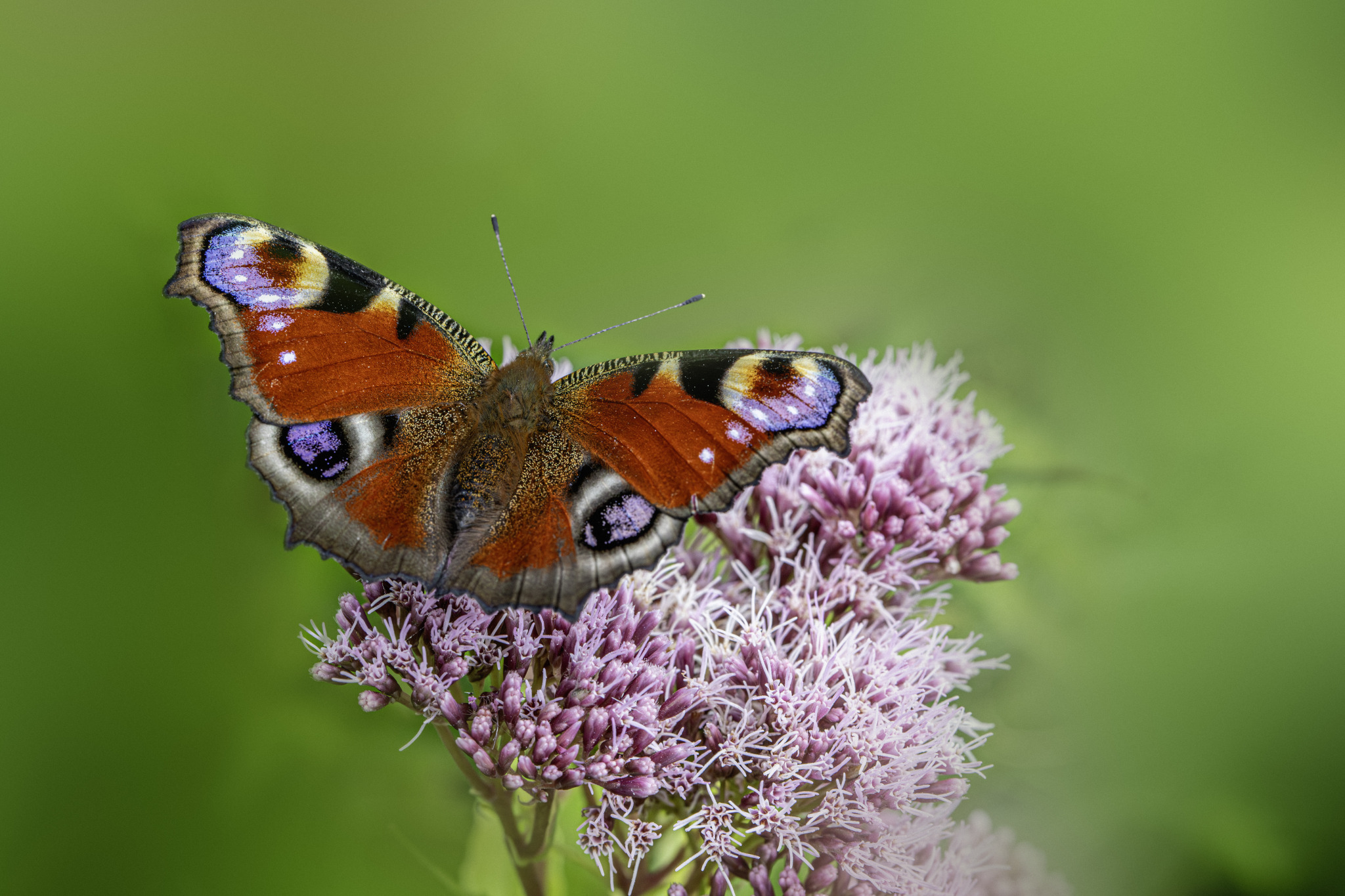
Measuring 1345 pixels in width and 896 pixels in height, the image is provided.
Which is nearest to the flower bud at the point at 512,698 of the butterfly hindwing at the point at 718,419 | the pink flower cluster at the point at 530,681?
the pink flower cluster at the point at 530,681

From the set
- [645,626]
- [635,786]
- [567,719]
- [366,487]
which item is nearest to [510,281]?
[366,487]

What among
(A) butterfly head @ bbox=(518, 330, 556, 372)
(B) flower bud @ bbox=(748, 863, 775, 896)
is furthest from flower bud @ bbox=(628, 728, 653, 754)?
(A) butterfly head @ bbox=(518, 330, 556, 372)

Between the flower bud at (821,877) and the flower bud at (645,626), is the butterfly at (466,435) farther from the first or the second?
the flower bud at (821,877)

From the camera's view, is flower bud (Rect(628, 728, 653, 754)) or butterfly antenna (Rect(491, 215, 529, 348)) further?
butterfly antenna (Rect(491, 215, 529, 348))

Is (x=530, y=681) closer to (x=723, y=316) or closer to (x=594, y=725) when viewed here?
(x=594, y=725)

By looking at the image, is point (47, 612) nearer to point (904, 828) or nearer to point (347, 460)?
point (347, 460)

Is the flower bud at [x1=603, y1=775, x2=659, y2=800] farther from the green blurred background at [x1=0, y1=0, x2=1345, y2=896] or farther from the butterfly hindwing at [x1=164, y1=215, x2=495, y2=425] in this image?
the butterfly hindwing at [x1=164, y1=215, x2=495, y2=425]

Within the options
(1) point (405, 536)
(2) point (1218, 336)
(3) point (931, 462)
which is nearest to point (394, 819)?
(1) point (405, 536)
